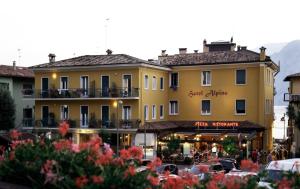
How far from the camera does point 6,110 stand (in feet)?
165

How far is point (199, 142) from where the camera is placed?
45438mm

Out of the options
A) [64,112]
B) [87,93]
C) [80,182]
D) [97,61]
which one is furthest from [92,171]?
[64,112]

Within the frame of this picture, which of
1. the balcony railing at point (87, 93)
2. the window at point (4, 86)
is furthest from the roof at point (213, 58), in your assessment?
the window at point (4, 86)

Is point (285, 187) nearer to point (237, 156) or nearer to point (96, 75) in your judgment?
point (237, 156)

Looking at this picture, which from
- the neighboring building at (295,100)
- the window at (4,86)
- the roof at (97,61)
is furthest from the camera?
the window at (4,86)

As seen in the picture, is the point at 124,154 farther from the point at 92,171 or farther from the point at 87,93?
the point at 87,93

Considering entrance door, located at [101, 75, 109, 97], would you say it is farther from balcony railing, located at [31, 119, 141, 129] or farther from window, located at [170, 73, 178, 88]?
window, located at [170, 73, 178, 88]

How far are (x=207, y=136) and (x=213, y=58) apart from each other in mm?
7545

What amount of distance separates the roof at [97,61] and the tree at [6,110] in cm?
374

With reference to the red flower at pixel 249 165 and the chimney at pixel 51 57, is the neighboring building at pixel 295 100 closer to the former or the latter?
the chimney at pixel 51 57

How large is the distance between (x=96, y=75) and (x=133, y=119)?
17.9 ft

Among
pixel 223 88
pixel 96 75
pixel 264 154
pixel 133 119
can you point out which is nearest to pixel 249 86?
pixel 223 88

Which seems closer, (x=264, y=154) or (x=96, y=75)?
(x=264, y=154)

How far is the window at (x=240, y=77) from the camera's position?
1828 inches
